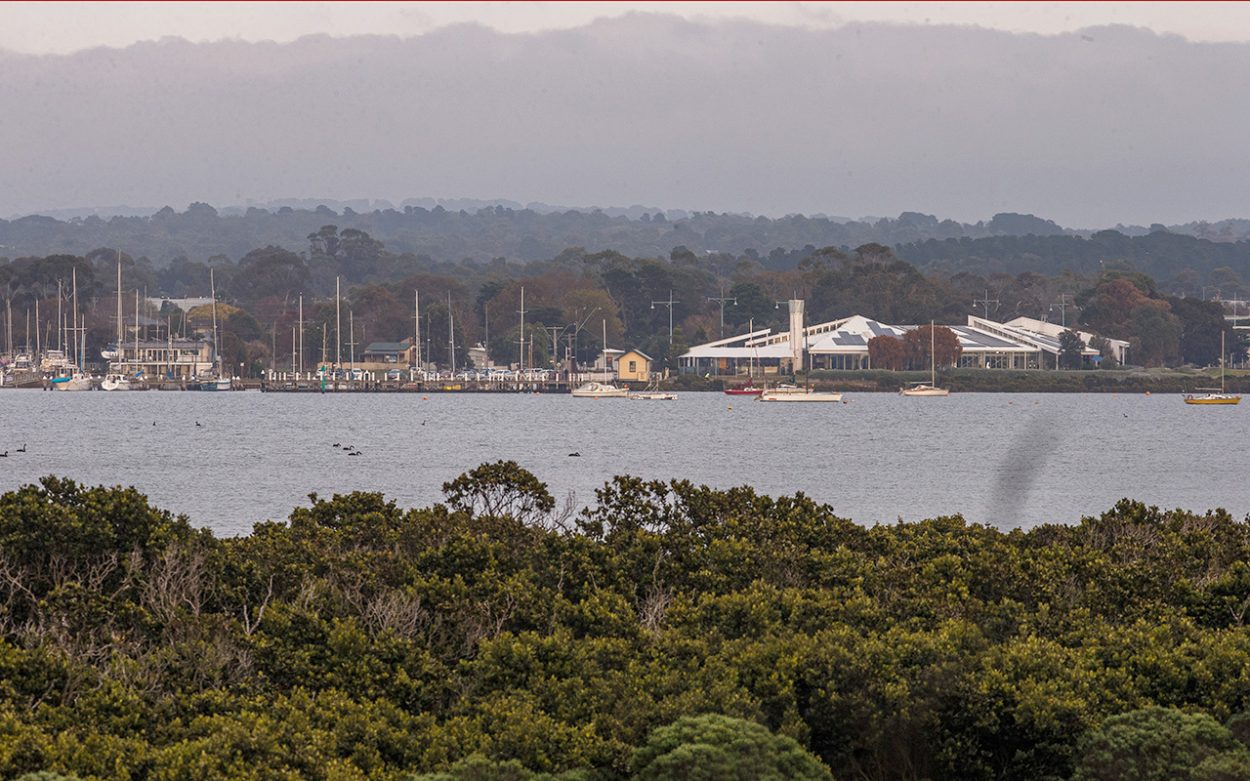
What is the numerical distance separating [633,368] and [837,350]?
789 inches

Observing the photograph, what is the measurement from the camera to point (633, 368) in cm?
16800

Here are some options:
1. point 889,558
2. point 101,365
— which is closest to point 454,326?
point 101,365

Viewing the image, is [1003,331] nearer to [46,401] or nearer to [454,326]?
[454,326]

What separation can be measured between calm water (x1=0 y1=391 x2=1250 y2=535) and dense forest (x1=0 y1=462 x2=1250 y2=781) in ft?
83.0

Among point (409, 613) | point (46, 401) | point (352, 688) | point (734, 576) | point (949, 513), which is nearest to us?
point (352, 688)

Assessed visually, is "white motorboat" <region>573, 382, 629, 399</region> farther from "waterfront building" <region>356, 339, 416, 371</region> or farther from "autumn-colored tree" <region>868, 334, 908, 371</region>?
"waterfront building" <region>356, 339, 416, 371</region>

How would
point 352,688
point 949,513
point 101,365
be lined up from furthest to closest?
point 101,365
point 949,513
point 352,688

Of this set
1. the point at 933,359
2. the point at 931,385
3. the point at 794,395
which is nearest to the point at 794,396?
the point at 794,395

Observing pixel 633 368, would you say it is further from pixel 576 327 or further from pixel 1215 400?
pixel 1215 400

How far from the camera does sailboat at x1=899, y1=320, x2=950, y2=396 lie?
15562cm

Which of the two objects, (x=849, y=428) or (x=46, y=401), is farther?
(x=46, y=401)

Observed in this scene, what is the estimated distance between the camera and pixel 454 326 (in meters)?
186

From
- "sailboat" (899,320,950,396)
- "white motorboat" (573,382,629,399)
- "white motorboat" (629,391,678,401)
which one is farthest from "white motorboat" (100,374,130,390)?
"sailboat" (899,320,950,396)

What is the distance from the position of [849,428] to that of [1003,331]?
8097 centimetres
